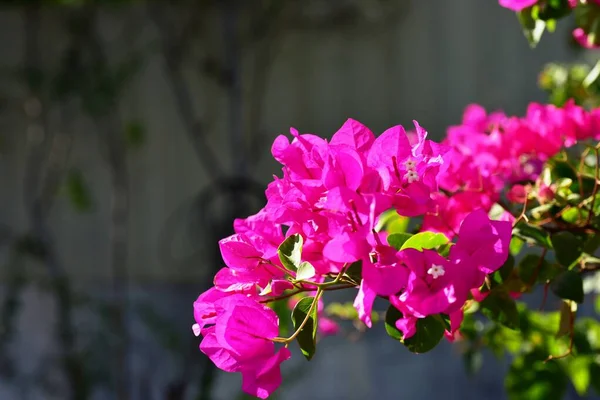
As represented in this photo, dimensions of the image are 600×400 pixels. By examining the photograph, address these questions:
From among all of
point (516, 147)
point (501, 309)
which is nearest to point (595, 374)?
point (516, 147)

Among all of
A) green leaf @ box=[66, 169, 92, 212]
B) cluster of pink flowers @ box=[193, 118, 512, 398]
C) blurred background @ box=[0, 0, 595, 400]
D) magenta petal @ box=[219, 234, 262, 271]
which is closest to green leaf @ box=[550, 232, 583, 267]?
cluster of pink flowers @ box=[193, 118, 512, 398]

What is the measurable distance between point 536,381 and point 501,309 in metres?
0.32

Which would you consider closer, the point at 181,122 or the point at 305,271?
the point at 305,271

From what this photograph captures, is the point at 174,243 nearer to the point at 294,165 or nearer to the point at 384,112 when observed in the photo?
the point at 384,112

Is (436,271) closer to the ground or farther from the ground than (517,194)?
farther from the ground

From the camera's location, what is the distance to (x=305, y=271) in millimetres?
516

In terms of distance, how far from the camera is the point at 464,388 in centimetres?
278

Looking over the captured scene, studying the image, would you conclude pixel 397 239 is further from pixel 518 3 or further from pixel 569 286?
pixel 518 3

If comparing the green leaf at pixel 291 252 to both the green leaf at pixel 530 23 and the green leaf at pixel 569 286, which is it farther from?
the green leaf at pixel 530 23

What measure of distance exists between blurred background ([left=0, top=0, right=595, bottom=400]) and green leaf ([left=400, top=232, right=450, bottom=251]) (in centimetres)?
233

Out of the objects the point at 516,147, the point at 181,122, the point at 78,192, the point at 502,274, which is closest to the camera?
the point at 502,274

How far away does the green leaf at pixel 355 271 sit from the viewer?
1.64 ft

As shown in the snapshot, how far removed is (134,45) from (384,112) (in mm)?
980

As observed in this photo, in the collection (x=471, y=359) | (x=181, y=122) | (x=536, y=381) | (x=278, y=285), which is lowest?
(x=181, y=122)
